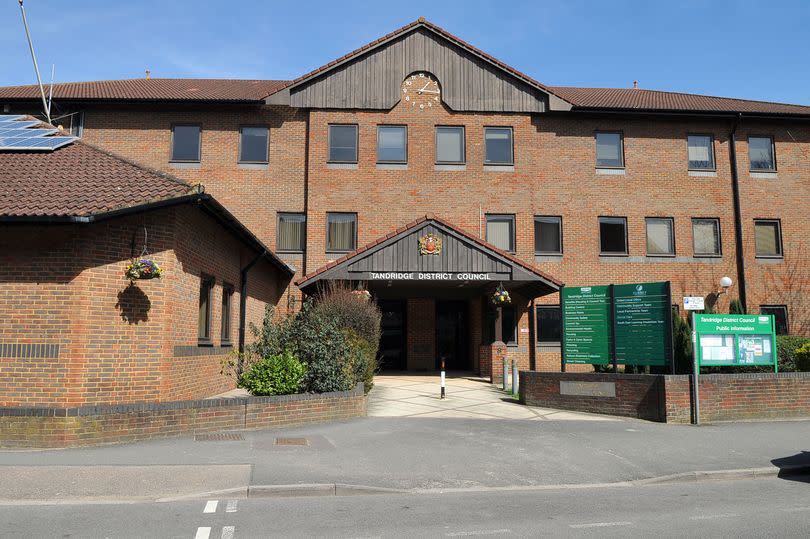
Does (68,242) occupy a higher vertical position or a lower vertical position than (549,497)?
higher

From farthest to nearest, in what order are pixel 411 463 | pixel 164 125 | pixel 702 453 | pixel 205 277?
pixel 164 125 → pixel 205 277 → pixel 702 453 → pixel 411 463

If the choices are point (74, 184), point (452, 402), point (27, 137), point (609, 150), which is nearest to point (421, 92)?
point (609, 150)

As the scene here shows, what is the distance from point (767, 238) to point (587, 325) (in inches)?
543

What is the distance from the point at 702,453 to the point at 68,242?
33.7 feet

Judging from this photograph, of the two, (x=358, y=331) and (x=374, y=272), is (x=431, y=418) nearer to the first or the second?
(x=358, y=331)

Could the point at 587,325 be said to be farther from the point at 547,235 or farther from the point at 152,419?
the point at 547,235

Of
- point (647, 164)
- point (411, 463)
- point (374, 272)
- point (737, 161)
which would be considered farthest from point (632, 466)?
point (737, 161)

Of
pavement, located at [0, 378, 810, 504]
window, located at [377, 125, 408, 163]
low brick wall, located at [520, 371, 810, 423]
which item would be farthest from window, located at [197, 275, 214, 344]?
window, located at [377, 125, 408, 163]

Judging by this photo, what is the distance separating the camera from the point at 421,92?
2286cm

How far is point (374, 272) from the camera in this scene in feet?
60.4

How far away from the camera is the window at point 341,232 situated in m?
22.1

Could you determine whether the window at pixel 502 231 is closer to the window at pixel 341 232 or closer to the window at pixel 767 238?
the window at pixel 341 232

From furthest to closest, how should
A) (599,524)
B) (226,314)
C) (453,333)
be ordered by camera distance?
(453,333) → (226,314) → (599,524)

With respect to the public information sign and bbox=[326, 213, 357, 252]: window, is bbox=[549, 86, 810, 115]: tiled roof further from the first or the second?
the public information sign
